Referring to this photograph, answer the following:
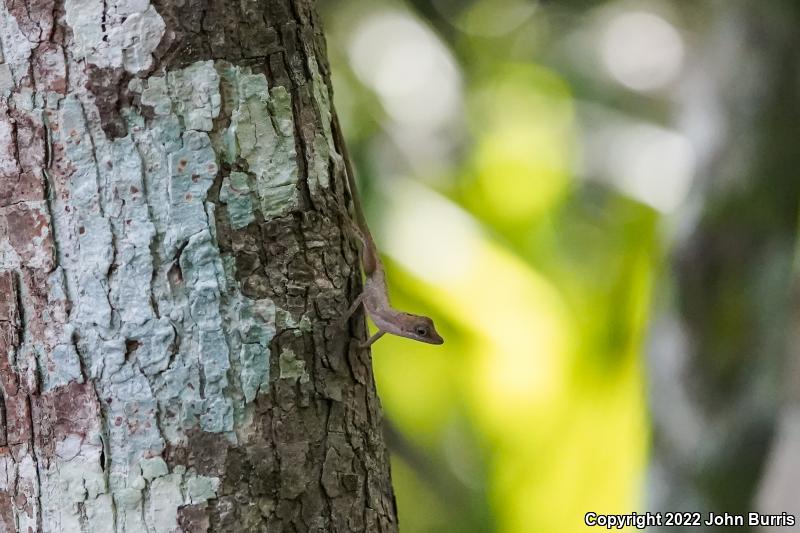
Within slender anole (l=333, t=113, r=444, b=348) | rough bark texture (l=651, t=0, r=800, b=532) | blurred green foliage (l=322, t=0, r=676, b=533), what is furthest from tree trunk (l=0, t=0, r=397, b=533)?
blurred green foliage (l=322, t=0, r=676, b=533)

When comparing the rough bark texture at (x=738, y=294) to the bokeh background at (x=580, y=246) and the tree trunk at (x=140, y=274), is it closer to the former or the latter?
the bokeh background at (x=580, y=246)

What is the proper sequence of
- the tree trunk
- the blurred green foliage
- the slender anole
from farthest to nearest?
the blurred green foliage < the slender anole < the tree trunk

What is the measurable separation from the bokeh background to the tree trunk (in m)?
1.63

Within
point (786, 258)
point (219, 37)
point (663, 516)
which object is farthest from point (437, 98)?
point (219, 37)

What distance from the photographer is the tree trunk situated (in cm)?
103

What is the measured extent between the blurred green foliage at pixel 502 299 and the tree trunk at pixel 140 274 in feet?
5.77

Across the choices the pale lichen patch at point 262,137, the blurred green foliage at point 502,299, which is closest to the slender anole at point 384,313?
the pale lichen patch at point 262,137

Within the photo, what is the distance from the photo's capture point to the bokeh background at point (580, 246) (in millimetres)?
2324

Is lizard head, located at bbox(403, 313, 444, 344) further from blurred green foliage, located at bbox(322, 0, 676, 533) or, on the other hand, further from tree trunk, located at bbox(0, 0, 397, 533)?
blurred green foliage, located at bbox(322, 0, 676, 533)

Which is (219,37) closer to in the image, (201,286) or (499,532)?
(201,286)

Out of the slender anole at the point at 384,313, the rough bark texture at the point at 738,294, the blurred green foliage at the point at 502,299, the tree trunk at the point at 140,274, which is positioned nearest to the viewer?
the tree trunk at the point at 140,274

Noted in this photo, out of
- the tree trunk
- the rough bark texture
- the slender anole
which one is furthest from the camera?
the rough bark texture

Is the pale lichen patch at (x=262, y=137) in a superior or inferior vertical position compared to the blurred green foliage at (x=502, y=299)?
superior

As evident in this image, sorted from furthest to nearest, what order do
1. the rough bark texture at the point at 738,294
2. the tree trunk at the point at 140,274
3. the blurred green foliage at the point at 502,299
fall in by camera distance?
the blurred green foliage at the point at 502,299 < the rough bark texture at the point at 738,294 < the tree trunk at the point at 140,274
